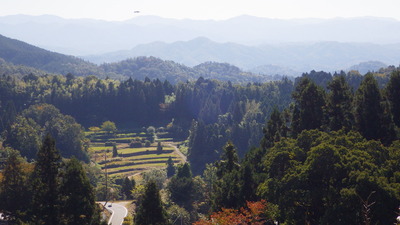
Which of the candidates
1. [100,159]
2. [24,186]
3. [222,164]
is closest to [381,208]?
[222,164]

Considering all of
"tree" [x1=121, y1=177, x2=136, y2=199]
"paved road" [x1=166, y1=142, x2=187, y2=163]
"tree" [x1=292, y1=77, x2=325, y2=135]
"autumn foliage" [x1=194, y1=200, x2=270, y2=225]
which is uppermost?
"tree" [x1=292, y1=77, x2=325, y2=135]

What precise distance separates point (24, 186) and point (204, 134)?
2608 inches

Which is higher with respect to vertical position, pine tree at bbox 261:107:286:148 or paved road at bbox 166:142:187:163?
pine tree at bbox 261:107:286:148

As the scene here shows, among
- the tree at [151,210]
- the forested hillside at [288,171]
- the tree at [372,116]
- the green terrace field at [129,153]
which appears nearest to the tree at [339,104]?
the forested hillside at [288,171]

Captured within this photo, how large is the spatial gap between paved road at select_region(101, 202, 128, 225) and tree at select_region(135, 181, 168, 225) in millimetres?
12727

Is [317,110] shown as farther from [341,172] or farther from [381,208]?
[381,208]

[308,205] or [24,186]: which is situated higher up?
[308,205]

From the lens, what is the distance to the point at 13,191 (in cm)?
3991

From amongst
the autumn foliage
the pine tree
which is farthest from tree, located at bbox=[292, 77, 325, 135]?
the autumn foliage

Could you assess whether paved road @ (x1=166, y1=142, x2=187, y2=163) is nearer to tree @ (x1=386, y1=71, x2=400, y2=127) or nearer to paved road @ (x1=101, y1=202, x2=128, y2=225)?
paved road @ (x1=101, y1=202, x2=128, y2=225)

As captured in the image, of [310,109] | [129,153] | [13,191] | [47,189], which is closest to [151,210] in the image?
[47,189]

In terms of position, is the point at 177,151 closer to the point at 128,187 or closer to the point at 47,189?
the point at 128,187

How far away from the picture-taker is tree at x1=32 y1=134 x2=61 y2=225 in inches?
1326

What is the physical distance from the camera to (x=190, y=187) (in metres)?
56.9
